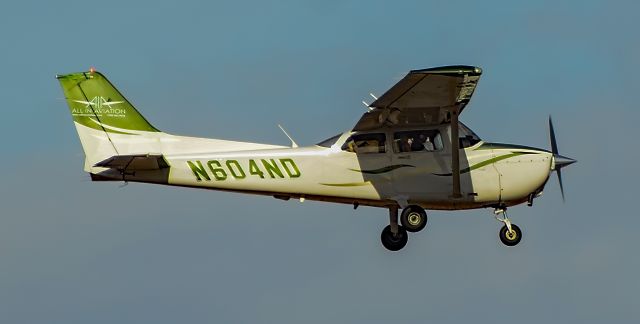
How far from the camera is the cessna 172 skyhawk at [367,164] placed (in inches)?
908

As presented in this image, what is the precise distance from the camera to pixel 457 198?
76.4 feet

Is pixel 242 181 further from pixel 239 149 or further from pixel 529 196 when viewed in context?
pixel 529 196

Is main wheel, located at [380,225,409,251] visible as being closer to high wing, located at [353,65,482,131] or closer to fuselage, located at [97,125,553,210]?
fuselage, located at [97,125,553,210]

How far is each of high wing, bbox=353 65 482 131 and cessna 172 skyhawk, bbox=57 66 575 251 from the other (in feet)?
0.10

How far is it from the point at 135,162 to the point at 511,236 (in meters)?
6.14

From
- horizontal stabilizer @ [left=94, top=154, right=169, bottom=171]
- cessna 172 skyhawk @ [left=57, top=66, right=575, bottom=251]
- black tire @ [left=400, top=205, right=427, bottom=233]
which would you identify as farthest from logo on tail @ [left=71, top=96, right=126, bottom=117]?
black tire @ [left=400, top=205, right=427, bottom=233]

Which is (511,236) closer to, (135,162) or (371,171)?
(371,171)

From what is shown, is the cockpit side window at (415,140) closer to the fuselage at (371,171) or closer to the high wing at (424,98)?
the fuselage at (371,171)

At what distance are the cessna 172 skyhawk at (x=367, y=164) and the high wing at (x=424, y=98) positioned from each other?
1.2 inches

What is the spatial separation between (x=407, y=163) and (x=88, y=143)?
5.12m

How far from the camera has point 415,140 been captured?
76.3 feet

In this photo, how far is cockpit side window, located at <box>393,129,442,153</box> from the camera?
23.2 m

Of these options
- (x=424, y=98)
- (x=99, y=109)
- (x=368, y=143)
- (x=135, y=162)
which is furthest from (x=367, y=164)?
(x=99, y=109)

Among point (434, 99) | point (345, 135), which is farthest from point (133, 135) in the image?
point (434, 99)
